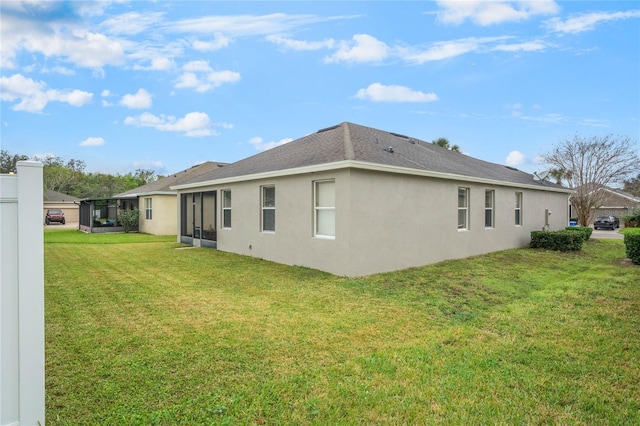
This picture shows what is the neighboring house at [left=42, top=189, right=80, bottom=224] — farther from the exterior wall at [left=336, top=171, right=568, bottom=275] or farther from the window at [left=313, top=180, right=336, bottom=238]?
the exterior wall at [left=336, top=171, right=568, bottom=275]

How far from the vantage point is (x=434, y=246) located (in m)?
10.9

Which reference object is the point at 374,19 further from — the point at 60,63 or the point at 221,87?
the point at 60,63

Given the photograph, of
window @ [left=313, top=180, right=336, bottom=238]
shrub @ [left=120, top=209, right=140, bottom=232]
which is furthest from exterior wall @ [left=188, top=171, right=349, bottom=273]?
shrub @ [left=120, top=209, right=140, bottom=232]

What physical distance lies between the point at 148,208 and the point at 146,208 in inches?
16.5

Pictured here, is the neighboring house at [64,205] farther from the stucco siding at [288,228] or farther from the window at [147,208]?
the stucco siding at [288,228]

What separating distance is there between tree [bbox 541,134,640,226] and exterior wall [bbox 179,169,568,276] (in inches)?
714

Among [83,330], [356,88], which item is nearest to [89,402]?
[83,330]

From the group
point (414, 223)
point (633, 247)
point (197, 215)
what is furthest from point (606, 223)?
point (197, 215)

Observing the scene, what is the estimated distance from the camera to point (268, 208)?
38.2 feet

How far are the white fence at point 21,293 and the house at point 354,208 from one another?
693 centimetres

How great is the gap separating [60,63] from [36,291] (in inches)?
726

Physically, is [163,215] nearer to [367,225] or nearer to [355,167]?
[367,225]

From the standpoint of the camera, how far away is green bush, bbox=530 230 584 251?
1412 cm

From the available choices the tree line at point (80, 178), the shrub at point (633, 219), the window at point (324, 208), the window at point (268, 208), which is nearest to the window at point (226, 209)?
the window at point (268, 208)
